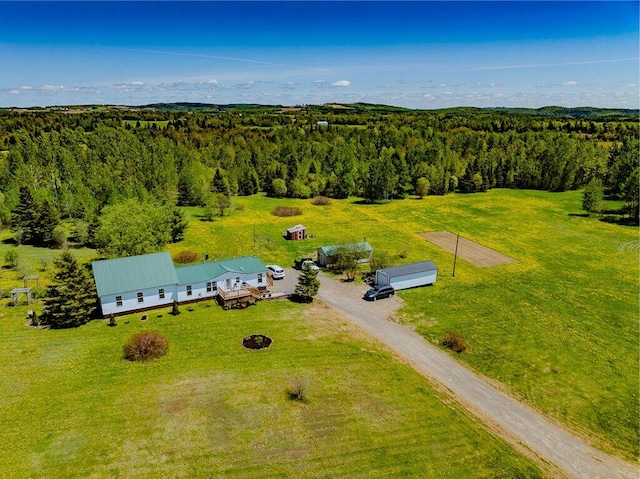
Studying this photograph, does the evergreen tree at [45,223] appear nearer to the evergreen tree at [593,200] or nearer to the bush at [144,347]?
the bush at [144,347]

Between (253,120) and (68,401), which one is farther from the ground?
(253,120)

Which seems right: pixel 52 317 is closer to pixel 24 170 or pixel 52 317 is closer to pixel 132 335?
pixel 132 335

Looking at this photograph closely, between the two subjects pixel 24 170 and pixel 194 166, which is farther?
pixel 194 166

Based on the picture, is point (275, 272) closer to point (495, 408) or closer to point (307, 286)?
point (307, 286)

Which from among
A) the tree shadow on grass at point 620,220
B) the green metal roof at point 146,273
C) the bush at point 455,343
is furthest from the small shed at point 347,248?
the tree shadow on grass at point 620,220

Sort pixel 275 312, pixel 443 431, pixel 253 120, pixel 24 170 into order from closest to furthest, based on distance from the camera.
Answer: pixel 443 431 → pixel 275 312 → pixel 24 170 → pixel 253 120

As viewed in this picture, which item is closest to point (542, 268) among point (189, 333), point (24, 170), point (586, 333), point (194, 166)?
point (586, 333)

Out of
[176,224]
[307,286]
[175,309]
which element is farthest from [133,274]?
[176,224]
